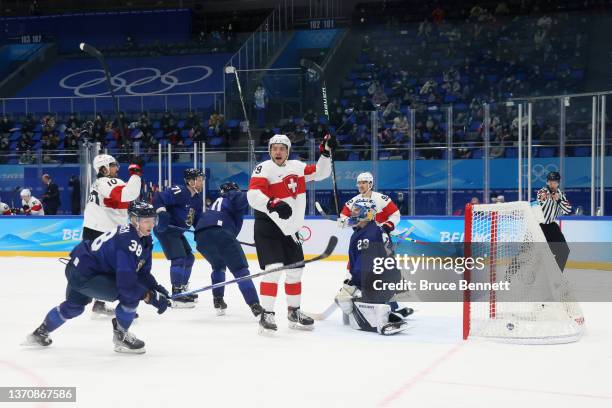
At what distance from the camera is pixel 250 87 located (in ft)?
49.1

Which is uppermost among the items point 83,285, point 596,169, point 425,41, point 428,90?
point 425,41

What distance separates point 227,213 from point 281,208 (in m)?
1.30

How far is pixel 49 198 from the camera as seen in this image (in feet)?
40.7

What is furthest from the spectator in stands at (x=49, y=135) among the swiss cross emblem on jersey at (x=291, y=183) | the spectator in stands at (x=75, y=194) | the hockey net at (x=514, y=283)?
the hockey net at (x=514, y=283)

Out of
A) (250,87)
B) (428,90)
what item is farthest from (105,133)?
(428,90)

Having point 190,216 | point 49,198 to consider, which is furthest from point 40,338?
point 49,198

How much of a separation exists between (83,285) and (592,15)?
1411cm

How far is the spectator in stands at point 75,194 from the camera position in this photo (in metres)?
11.8

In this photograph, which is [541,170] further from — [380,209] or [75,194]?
[75,194]

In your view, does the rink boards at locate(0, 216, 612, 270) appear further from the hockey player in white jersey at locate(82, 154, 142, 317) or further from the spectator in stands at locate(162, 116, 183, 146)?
the spectator in stands at locate(162, 116, 183, 146)

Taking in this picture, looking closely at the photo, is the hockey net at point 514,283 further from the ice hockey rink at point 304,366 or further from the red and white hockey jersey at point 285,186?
the red and white hockey jersey at point 285,186

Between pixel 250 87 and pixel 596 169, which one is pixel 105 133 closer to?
Result: pixel 250 87

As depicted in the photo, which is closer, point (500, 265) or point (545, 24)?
point (500, 265)

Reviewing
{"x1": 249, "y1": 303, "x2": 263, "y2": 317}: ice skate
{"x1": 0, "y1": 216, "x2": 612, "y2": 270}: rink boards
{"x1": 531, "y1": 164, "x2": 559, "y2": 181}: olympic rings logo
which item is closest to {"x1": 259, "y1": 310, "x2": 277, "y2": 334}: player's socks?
{"x1": 249, "y1": 303, "x2": 263, "y2": 317}: ice skate
